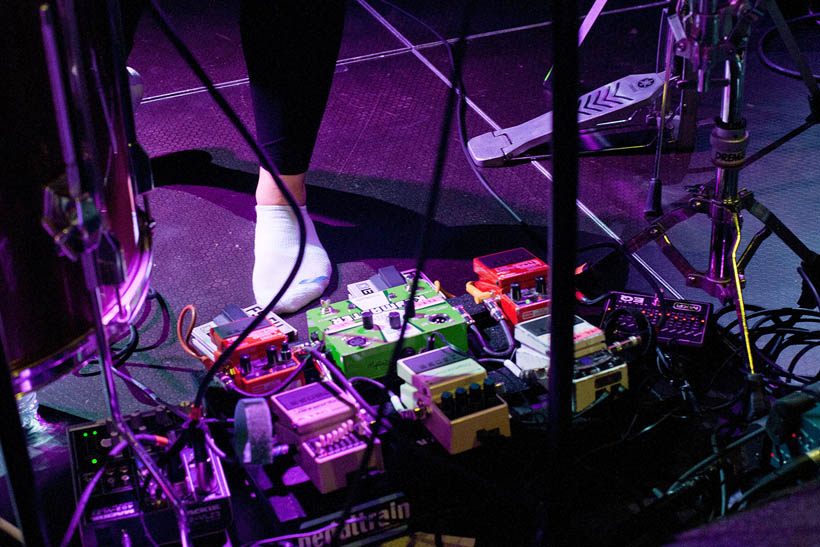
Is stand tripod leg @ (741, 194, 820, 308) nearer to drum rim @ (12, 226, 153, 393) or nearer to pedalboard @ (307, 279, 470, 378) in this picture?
pedalboard @ (307, 279, 470, 378)

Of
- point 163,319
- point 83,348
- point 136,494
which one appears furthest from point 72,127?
point 163,319

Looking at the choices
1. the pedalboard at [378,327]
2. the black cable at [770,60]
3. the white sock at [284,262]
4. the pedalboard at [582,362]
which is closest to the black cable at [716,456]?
the pedalboard at [582,362]

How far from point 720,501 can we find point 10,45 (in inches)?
38.5

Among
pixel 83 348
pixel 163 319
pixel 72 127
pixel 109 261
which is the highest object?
pixel 72 127

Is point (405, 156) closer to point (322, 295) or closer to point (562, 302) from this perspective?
point (322, 295)

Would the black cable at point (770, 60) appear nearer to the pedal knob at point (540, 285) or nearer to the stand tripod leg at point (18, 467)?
the pedal knob at point (540, 285)

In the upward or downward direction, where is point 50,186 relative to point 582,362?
upward

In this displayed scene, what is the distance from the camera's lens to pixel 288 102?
169 centimetres

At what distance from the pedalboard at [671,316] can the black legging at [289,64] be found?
714mm

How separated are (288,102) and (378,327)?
1.82 feet

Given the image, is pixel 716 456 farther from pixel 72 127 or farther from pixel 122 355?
pixel 122 355

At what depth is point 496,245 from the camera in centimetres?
189

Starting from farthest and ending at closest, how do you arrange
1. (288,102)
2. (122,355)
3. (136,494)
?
(288,102) → (122,355) → (136,494)

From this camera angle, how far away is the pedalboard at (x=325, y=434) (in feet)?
3.64
